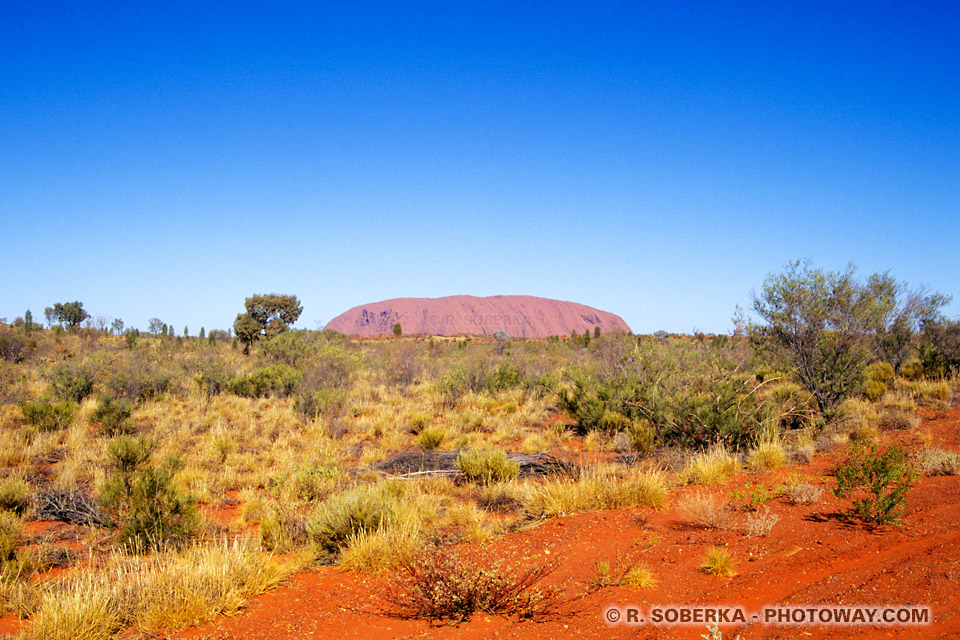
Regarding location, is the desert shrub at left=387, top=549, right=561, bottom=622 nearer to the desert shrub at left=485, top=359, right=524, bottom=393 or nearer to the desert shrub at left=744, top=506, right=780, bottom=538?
the desert shrub at left=744, top=506, right=780, bottom=538

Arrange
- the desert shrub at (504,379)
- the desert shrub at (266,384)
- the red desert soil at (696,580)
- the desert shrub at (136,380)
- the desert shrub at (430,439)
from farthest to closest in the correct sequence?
the desert shrub at (504,379) → the desert shrub at (266,384) → the desert shrub at (136,380) → the desert shrub at (430,439) → the red desert soil at (696,580)

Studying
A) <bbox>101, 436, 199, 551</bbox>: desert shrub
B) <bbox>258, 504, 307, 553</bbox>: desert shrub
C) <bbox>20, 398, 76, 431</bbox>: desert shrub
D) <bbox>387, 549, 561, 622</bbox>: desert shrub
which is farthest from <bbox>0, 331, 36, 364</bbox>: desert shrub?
<bbox>387, 549, 561, 622</bbox>: desert shrub

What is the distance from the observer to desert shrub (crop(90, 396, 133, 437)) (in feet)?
41.5

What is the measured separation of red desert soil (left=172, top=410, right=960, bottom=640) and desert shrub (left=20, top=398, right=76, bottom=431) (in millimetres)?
11008

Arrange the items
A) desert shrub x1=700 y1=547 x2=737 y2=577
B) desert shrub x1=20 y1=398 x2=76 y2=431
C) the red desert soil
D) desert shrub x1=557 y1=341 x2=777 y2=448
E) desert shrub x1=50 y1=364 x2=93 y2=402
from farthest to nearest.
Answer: desert shrub x1=50 y1=364 x2=93 y2=402 < desert shrub x1=20 y1=398 x2=76 y2=431 < desert shrub x1=557 y1=341 x2=777 y2=448 < desert shrub x1=700 y1=547 x2=737 y2=577 < the red desert soil

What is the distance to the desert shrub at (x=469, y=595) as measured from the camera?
421 cm

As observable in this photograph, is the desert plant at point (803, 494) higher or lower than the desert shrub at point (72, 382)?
lower

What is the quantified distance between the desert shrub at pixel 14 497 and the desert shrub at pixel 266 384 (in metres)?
10.2

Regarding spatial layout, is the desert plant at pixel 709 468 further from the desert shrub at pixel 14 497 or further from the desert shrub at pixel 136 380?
the desert shrub at pixel 136 380

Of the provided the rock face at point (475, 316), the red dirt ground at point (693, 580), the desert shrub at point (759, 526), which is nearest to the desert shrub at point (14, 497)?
the red dirt ground at point (693, 580)

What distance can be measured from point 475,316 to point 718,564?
590 feet

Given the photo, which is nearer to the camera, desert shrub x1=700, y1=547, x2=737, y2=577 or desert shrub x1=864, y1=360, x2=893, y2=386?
desert shrub x1=700, y1=547, x2=737, y2=577

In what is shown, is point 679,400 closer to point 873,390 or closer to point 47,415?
point 873,390

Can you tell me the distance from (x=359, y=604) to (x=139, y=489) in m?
3.44
